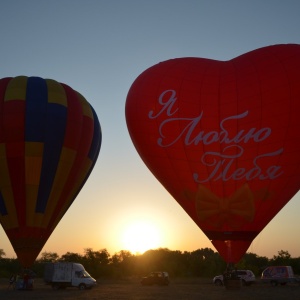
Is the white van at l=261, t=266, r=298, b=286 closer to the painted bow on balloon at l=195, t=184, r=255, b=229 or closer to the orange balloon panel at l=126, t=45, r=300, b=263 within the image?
the orange balloon panel at l=126, t=45, r=300, b=263

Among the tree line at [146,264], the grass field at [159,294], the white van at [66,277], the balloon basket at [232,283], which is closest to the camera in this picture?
the balloon basket at [232,283]

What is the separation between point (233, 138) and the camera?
1944 centimetres

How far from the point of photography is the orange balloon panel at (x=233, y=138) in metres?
19.0

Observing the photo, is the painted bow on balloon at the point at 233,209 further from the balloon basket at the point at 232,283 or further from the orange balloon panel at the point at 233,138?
the balloon basket at the point at 232,283

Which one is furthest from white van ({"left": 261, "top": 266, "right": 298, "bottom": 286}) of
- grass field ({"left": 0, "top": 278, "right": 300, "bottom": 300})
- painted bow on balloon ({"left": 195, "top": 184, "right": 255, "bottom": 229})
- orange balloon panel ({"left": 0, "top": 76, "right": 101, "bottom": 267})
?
orange balloon panel ({"left": 0, "top": 76, "right": 101, "bottom": 267})

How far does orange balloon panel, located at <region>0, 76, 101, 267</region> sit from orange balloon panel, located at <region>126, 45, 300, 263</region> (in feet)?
20.7

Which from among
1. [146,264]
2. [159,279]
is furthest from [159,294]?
[146,264]

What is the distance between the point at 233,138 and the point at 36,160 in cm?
1026

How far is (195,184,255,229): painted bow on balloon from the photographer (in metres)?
19.4

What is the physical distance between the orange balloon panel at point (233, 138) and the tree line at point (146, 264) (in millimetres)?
37344

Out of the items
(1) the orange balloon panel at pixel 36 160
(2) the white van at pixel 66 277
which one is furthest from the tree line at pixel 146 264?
(1) the orange balloon panel at pixel 36 160

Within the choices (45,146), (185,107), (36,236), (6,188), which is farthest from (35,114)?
(185,107)

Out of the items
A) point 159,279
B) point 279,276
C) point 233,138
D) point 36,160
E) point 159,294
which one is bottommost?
point 159,294

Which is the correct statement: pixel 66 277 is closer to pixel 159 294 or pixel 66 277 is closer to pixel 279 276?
pixel 159 294
